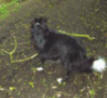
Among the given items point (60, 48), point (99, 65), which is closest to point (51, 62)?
point (60, 48)

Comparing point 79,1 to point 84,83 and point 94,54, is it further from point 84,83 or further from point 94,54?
point 84,83

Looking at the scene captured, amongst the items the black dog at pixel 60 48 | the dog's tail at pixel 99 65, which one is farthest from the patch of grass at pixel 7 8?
the dog's tail at pixel 99 65

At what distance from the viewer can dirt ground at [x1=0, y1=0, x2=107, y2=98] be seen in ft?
11.4

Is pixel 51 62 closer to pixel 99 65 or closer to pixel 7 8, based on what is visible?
pixel 99 65

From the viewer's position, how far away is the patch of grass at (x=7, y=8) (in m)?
5.58

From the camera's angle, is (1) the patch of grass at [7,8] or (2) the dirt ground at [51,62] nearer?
(2) the dirt ground at [51,62]

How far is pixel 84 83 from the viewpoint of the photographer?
3471 mm

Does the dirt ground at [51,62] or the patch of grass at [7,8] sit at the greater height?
the patch of grass at [7,8]

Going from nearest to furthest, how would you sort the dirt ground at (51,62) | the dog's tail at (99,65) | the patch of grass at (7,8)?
the dog's tail at (99,65)
the dirt ground at (51,62)
the patch of grass at (7,8)

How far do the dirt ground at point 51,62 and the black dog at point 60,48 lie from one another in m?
0.30

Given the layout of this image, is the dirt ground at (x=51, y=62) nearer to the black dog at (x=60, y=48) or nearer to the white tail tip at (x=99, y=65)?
the white tail tip at (x=99, y=65)

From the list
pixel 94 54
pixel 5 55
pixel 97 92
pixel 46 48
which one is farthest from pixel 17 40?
pixel 97 92

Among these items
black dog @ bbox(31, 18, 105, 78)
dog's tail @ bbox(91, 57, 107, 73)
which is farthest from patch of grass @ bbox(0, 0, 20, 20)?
dog's tail @ bbox(91, 57, 107, 73)

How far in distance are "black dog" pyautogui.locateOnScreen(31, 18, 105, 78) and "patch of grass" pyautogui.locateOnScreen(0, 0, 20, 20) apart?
7.31 feet
